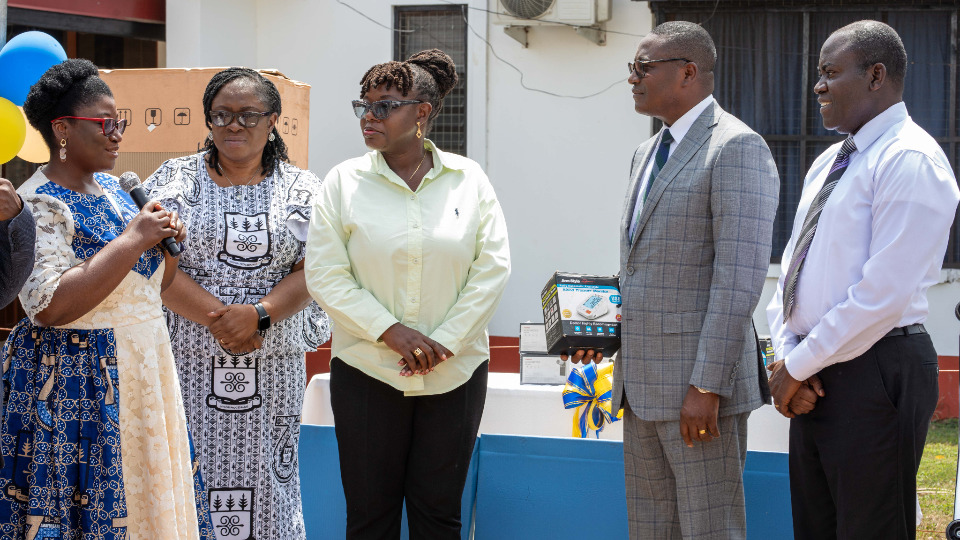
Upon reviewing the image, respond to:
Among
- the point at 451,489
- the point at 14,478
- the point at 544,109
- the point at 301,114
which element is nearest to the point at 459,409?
the point at 451,489

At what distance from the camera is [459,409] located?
3.46m

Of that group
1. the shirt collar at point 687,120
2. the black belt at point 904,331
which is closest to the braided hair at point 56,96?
the shirt collar at point 687,120

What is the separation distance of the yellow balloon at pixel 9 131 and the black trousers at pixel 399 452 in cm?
130

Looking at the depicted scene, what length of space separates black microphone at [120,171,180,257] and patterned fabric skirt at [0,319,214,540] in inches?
10.9

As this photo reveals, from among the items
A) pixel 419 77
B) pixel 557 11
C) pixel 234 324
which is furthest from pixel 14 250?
pixel 557 11

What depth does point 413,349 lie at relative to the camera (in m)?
3.29

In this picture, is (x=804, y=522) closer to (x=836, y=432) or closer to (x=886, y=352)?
(x=836, y=432)

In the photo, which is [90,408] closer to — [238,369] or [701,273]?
[238,369]

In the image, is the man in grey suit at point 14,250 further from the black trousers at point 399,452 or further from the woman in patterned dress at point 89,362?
the black trousers at point 399,452

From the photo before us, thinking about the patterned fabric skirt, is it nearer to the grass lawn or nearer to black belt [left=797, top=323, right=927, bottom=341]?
black belt [left=797, top=323, right=927, bottom=341]

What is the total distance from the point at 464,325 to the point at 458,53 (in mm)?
5115

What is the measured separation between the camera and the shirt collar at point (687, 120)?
324 cm

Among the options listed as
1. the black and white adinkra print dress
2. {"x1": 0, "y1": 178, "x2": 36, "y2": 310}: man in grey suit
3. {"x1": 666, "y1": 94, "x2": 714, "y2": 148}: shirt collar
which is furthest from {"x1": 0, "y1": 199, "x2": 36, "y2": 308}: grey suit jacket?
{"x1": 666, "y1": 94, "x2": 714, "y2": 148}: shirt collar

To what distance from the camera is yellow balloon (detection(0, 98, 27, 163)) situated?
9.02 ft
